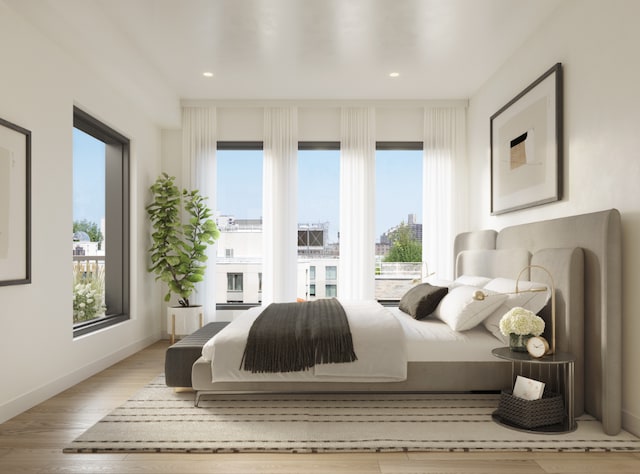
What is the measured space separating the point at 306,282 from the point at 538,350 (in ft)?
12.2

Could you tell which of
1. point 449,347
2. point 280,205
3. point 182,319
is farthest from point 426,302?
point 182,319

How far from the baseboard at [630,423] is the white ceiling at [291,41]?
2819 millimetres

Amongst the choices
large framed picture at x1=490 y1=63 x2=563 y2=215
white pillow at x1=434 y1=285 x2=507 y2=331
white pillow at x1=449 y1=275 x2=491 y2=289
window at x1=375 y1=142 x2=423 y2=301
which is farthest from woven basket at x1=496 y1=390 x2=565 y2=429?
window at x1=375 y1=142 x2=423 y2=301

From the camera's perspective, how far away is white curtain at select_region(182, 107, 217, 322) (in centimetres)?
591

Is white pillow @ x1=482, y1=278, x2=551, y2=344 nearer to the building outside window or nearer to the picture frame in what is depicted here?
the building outside window

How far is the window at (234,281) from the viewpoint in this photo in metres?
6.23

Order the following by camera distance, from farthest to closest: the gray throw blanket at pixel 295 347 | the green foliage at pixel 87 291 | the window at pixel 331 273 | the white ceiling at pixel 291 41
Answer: the window at pixel 331 273 < the green foliage at pixel 87 291 < the white ceiling at pixel 291 41 < the gray throw blanket at pixel 295 347

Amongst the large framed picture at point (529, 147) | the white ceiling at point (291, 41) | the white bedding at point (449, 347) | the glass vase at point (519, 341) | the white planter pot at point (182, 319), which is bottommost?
the white planter pot at point (182, 319)

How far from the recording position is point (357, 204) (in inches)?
231

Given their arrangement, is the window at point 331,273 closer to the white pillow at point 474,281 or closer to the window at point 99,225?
the white pillow at point 474,281

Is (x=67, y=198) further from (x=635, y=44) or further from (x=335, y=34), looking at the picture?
(x=635, y=44)

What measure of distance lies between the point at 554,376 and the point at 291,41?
10.8ft

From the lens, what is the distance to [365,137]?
5891mm

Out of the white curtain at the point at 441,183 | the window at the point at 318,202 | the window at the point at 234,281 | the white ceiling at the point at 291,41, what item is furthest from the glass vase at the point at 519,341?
the window at the point at 234,281
